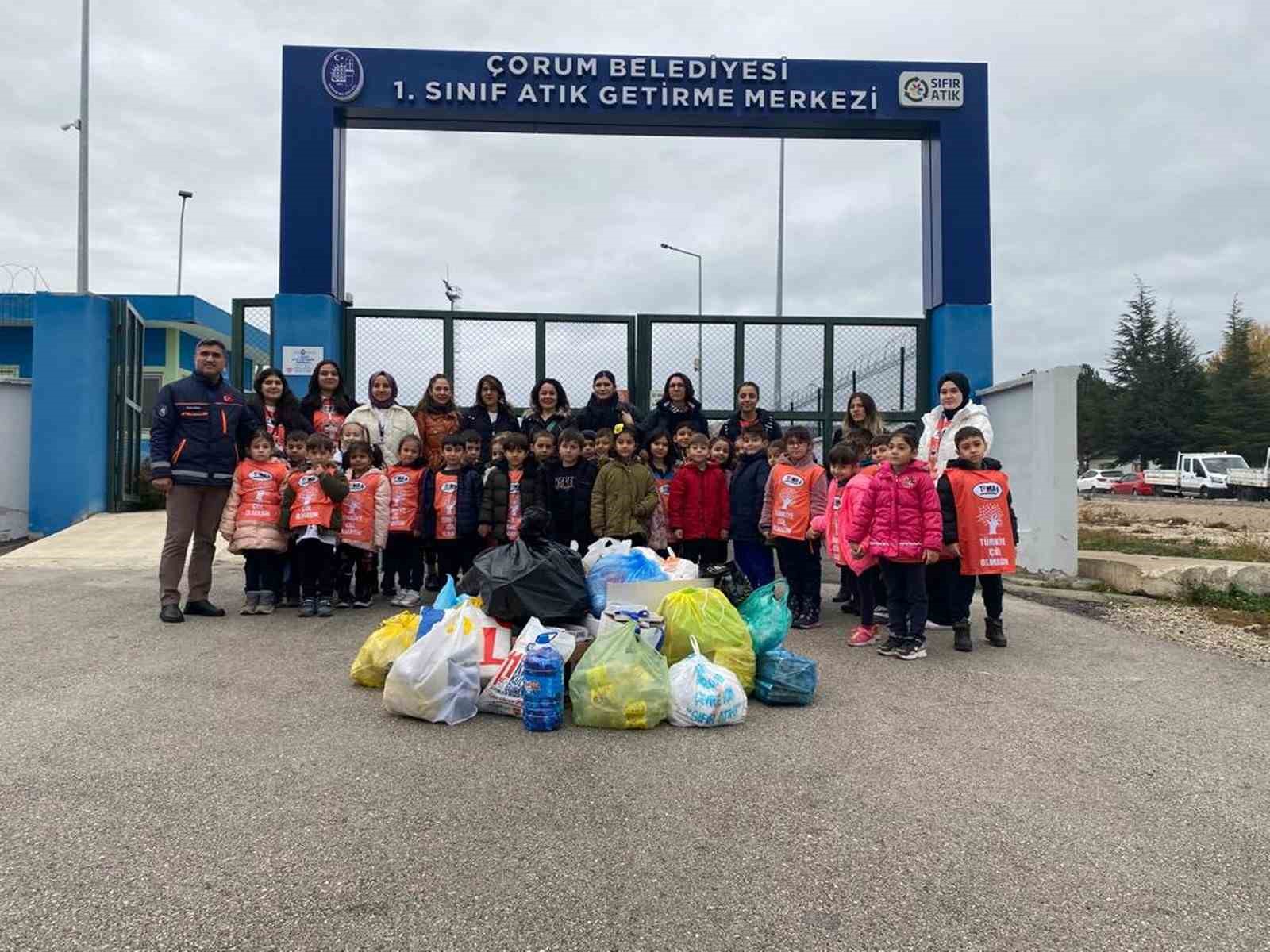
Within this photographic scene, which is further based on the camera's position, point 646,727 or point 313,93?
point 313,93

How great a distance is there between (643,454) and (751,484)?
903 mm

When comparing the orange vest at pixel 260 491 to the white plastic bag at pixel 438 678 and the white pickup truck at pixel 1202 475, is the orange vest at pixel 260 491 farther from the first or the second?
the white pickup truck at pixel 1202 475

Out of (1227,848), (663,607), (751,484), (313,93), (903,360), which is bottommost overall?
(1227,848)

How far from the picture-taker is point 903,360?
32.0 ft

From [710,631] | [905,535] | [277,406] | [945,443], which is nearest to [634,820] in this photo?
[710,631]

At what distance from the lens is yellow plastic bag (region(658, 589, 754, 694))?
4492mm

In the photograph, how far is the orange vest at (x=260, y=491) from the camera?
637 centimetres

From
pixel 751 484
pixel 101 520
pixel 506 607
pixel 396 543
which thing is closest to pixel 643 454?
pixel 751 484

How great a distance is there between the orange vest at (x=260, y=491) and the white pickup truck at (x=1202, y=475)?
127 ft

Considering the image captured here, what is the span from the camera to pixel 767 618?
4.83 metres

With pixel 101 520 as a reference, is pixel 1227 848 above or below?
below

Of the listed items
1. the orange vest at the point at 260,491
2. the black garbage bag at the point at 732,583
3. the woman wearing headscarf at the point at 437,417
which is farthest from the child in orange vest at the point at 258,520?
the black garbage bag at the point at 732,583

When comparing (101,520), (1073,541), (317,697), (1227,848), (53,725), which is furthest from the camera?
(101,520)

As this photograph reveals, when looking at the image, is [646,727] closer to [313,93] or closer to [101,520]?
[313,93]
